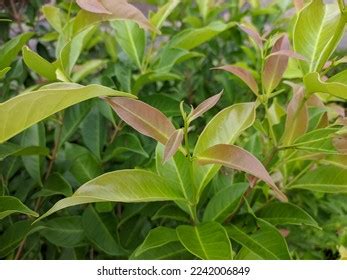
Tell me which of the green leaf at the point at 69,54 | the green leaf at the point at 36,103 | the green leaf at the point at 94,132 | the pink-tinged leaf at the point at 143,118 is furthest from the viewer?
the green leaf at the point at 94,132

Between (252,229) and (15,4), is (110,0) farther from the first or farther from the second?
(15,4)

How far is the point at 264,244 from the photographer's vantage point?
80 centimetres

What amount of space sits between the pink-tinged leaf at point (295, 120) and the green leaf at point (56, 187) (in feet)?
1.25

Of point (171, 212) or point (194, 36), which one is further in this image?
point (194, 36)

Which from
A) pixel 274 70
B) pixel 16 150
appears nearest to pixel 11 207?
pixel 16 150

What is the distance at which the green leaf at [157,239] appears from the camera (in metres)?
0.79

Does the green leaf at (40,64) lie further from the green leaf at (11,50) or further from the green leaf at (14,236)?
the green leaf at (14,236)

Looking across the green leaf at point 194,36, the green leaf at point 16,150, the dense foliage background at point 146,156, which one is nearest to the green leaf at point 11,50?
the dense foliage background at point 146,156

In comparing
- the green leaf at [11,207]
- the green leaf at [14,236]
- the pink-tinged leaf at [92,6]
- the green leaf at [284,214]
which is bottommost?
the green leaf at [14,236]

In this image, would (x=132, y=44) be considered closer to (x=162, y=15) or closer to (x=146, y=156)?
(x=162, y=15)

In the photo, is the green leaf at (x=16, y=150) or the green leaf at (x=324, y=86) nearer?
the green leaf at (x=324, y=86)

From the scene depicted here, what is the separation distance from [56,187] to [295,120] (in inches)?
17.0

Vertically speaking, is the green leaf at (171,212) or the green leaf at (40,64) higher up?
the green leaf at (40,64)

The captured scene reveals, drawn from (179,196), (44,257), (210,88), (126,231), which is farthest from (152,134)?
(210,88)
